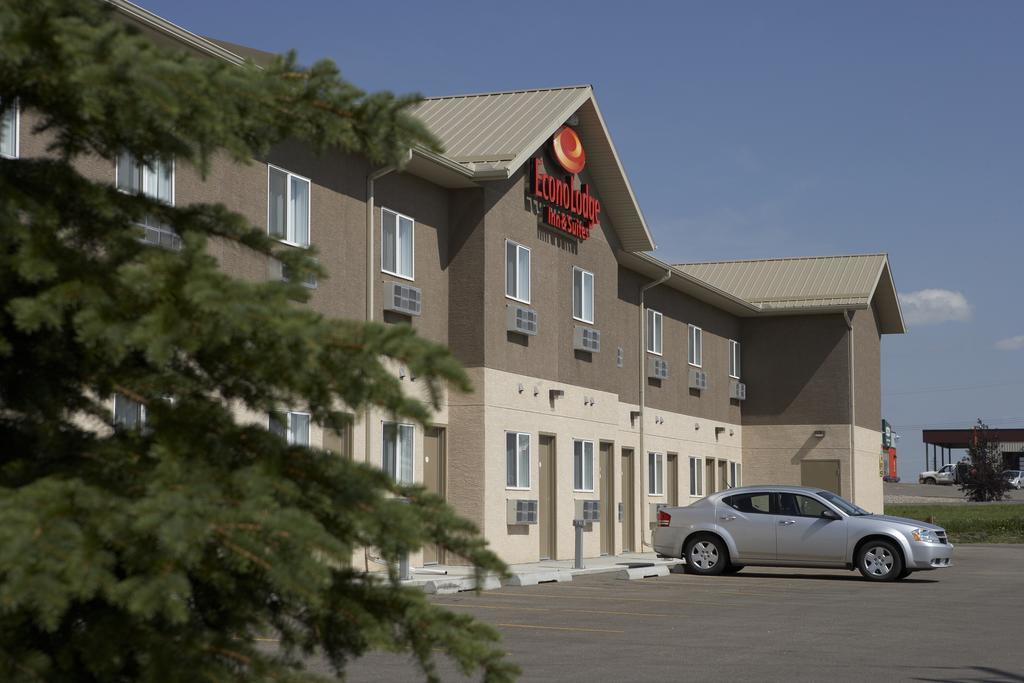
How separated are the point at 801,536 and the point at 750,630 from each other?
31.8ft

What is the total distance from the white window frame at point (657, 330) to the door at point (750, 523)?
11.2m

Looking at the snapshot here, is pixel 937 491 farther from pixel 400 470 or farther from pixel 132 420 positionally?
pixel 132 420

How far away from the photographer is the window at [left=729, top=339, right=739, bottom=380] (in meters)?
43.2

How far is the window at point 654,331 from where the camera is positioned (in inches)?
1422

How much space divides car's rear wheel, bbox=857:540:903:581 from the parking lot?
39 centimetres

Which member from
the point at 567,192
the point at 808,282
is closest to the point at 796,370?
the point at 808,282

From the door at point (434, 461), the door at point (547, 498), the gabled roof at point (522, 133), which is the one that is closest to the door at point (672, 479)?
the gabled roof at point (522, 133)

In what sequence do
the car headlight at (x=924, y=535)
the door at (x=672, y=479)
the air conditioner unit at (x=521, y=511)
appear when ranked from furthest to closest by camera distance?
the door at (x=672, y=479)
the air conditioner unit at (x=521, y=511)
the car headlight at (x=924, y=535)

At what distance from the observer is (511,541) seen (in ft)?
83.4

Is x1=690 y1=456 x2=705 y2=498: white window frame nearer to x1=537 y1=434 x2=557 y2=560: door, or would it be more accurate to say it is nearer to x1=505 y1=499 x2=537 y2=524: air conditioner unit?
x1=537 y1=434 x2=557 y2=560: door

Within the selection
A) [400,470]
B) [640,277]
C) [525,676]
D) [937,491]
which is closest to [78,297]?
[525,676]

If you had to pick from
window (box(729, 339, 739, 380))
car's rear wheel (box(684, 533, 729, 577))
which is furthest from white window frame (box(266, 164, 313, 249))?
window (box(729, 339, 739, 380))

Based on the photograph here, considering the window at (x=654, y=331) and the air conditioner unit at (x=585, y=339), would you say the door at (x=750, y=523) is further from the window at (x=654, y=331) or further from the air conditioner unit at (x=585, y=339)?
the window at (x=654, y=331)

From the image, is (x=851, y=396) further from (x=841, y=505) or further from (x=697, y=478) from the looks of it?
(x=841, y=505)
